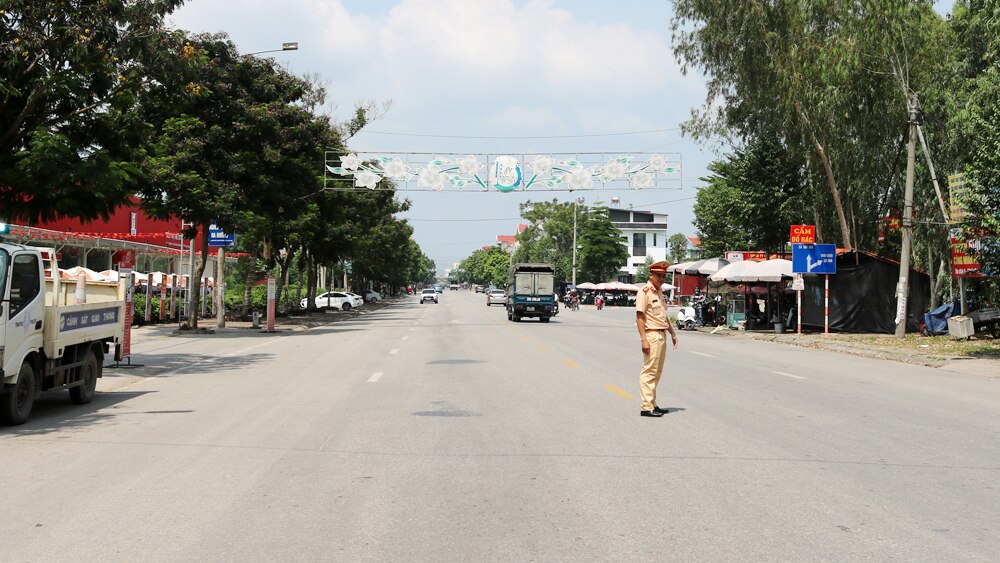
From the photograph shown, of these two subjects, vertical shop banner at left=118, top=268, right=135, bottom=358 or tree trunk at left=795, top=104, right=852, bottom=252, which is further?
tree trunk at left=795, top=104, right=852, bottom=252

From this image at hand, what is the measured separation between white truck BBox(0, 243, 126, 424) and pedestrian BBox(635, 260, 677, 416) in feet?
24.0

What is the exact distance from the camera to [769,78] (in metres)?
34.0

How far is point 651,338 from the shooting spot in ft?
36.2

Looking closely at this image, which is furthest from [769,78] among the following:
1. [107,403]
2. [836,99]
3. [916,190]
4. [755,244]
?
[107,403]

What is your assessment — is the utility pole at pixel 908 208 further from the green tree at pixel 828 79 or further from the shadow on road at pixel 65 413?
the shadow on road at pixel 65 413

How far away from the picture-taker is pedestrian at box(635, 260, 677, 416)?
11.0 m

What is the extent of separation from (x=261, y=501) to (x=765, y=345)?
2499 cm

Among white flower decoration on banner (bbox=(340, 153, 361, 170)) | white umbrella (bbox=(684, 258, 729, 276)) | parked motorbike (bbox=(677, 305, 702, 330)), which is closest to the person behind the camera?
white flower decoration on banner (bbox=(340, 153, 361, 170))

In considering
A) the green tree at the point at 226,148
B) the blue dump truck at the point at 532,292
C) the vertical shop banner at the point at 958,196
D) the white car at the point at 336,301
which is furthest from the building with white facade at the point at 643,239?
the vertical shop banner at the point at 958,196

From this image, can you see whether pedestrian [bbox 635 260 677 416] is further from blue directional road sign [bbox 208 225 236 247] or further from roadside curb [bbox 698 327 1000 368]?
blue directional road sign [bbox 208 225 236 247]

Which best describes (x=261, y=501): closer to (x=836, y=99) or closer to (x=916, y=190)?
(x=836, y=99)

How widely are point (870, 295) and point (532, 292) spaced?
1664 cm

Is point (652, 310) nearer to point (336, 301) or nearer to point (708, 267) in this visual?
point (708, 267)

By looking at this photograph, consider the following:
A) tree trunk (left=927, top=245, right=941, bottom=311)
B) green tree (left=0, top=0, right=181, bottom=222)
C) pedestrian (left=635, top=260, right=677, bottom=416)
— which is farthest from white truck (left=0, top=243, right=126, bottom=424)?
tree trunk (left=927, top=245, right=941, bottom=311)
